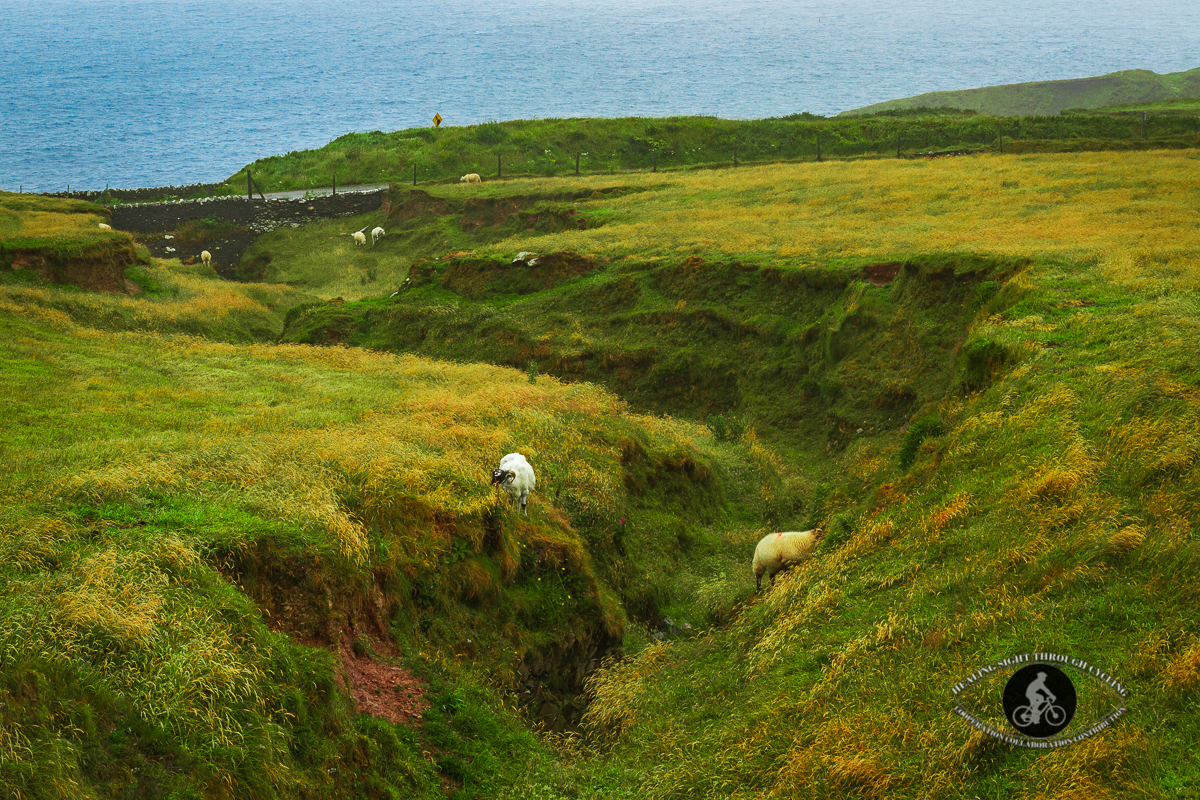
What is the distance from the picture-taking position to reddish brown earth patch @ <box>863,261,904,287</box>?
2722 centimetres

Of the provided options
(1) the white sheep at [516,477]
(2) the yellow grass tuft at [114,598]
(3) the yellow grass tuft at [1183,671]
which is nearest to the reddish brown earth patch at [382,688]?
(2) the yellow grass tuft at [114,598]

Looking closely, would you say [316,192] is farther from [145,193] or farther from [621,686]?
[621,686]

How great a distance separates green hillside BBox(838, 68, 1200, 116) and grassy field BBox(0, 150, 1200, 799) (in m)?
153

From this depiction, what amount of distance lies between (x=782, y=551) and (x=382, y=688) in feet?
24.0

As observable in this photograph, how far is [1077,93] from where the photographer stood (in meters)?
170

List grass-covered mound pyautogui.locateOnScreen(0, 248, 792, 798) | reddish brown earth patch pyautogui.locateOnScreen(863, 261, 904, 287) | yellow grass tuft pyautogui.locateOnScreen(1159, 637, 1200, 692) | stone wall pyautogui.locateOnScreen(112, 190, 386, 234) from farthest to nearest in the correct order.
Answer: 1. stone wall pyautogui.locateOnScreen(112, 190, 386, 234)
2. reddish brown earth patch pyautogui.locateOnScreen(863, 261, 904, 287)
3. grass-covered mound pyautogui.locateOnScreen(0, 248, 792, 798)
4. yellow grass tuft pyautogui.locateOnScreen(1159, 637, 1200, 692)

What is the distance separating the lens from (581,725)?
37.5 feet

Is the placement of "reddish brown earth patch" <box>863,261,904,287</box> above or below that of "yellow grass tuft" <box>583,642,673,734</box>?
above

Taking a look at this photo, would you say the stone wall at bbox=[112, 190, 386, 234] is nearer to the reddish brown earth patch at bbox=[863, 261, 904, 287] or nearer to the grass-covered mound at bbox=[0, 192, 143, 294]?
the grass-covered mound at bbox=[0, 192, 143, 294]

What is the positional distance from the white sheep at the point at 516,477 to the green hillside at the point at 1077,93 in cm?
16084

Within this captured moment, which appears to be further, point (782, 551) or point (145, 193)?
point (145, 193)

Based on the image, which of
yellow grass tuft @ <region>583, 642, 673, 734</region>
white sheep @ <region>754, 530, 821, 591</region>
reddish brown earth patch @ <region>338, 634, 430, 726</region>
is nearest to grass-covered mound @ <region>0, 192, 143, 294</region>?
reddish brown earth patch @ <region>338, 634, 430, 726</region>

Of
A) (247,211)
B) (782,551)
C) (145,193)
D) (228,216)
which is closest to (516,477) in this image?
(782,551)

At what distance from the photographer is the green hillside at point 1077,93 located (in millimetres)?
160000
